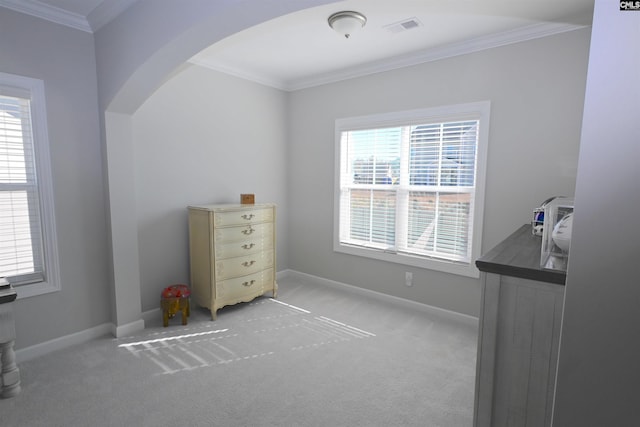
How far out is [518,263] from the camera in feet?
4.32

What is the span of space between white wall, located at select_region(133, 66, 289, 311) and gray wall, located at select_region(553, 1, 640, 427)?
319 cm

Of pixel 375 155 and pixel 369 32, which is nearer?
pixel 369 32

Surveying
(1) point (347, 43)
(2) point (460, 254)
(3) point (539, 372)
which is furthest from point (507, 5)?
(3) point (539, 372)

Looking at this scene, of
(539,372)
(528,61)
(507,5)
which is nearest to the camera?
(539,372)

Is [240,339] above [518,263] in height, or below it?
below

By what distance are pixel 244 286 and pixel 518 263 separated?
2670mm

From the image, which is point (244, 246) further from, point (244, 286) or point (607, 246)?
point (607, 246)

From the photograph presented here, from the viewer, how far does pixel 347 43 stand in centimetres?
292

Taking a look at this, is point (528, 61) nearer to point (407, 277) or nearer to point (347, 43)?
point (347, 43)

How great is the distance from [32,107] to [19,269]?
120 centimetres

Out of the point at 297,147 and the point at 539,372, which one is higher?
the point at 297,147

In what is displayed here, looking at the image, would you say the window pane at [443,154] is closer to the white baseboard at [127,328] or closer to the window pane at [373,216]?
the window pane at [373,216]

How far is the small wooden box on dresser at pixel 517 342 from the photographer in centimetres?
122

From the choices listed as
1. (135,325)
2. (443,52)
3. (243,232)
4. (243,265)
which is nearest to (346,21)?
(443,52)
